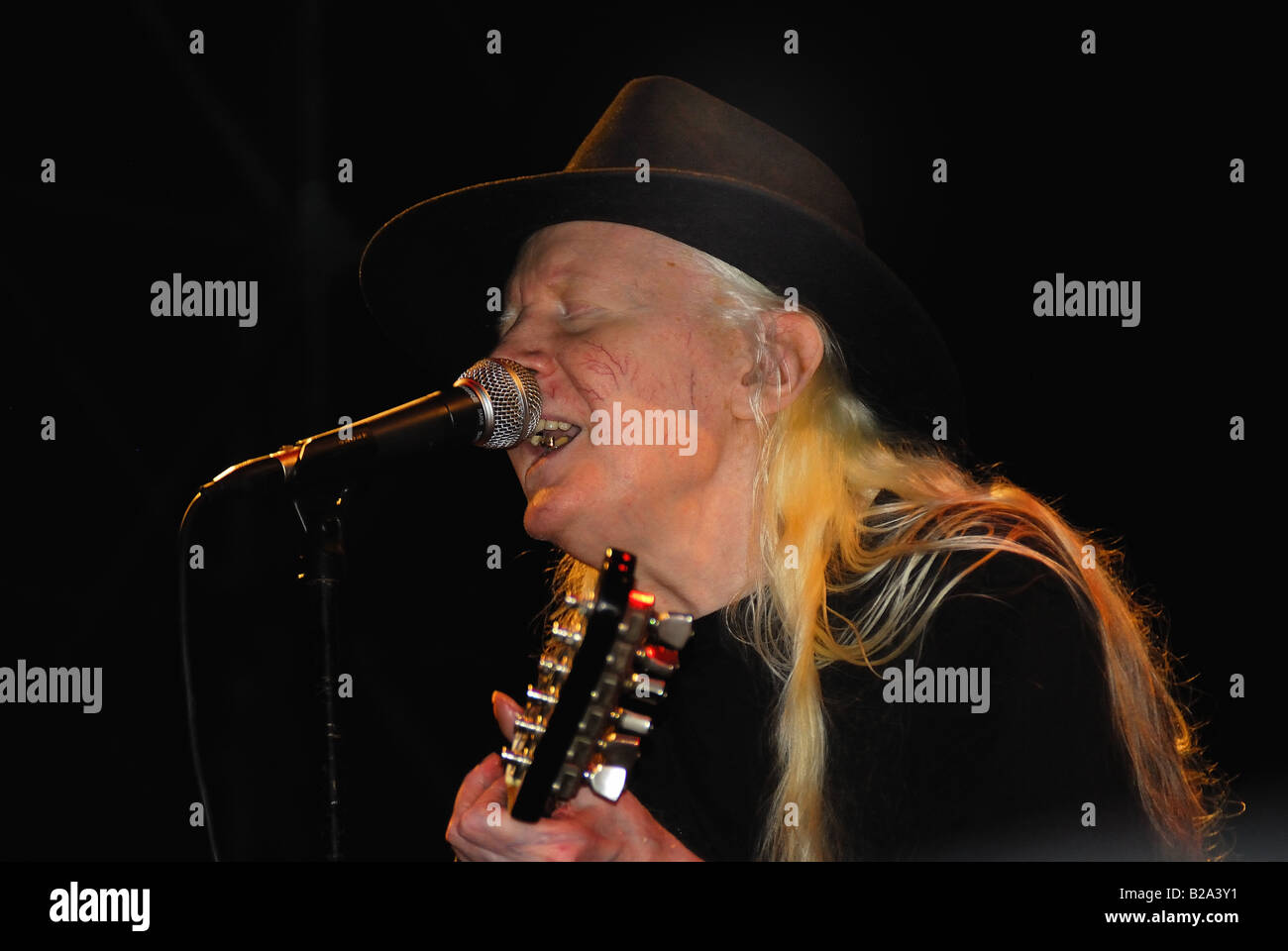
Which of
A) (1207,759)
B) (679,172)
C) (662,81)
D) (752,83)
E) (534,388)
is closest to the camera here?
(534,388)

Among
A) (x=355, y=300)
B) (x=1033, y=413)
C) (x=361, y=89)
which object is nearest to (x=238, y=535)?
(x=355, y=300)

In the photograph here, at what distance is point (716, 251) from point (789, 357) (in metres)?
0.27

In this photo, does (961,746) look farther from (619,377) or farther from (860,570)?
(619,377)

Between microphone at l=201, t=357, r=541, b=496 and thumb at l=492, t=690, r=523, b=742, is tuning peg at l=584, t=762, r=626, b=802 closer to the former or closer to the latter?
thumb at l=492, t=690, r=523, b=742

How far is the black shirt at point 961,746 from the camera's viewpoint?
76.2 inches

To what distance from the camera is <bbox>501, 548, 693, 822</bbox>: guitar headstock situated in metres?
1.54

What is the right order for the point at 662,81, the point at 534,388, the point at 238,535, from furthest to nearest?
the point at 238,535
the point at 662,81
the point at 534,388

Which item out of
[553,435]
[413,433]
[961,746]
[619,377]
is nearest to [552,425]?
[553,435]

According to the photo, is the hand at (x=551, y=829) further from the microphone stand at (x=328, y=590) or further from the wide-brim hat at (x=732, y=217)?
the wide-brim hat at (x=732, y=217)

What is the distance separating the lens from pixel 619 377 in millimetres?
2281

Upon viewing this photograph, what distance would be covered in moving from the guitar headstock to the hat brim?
3.27ft

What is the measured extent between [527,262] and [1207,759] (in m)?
2.00

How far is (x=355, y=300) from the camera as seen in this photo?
3.46 metres

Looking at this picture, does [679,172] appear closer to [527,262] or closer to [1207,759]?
[527,262]
